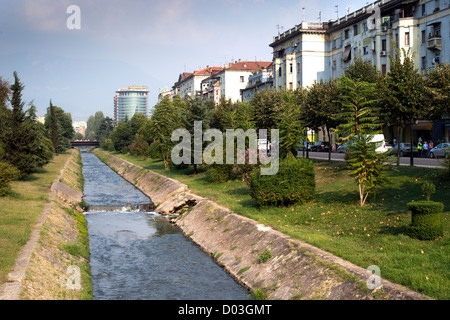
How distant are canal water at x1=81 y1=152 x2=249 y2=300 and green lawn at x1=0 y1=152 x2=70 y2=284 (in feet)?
10.7

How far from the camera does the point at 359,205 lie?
72.5 feet

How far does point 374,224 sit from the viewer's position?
60.2 feet

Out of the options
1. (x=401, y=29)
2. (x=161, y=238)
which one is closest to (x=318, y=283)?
(x=161, y=238)

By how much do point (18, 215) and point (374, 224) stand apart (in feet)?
58.0

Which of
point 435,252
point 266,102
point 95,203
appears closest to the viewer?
point 435,252

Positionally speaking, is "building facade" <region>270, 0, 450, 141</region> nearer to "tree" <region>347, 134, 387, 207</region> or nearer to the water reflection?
"tree" <region>347, 134, 387, 207</region>

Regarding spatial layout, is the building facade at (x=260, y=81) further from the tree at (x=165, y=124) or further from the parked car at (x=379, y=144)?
the parked car at (x=379, y=144)

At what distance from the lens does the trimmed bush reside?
15133mm

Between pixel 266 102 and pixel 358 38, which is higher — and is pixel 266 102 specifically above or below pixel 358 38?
below

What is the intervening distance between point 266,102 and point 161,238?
87.0 ft

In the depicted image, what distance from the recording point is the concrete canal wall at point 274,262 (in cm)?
1276

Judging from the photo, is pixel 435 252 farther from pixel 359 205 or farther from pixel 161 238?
pixel 161 238

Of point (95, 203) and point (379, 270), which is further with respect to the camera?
point (95, 203)
